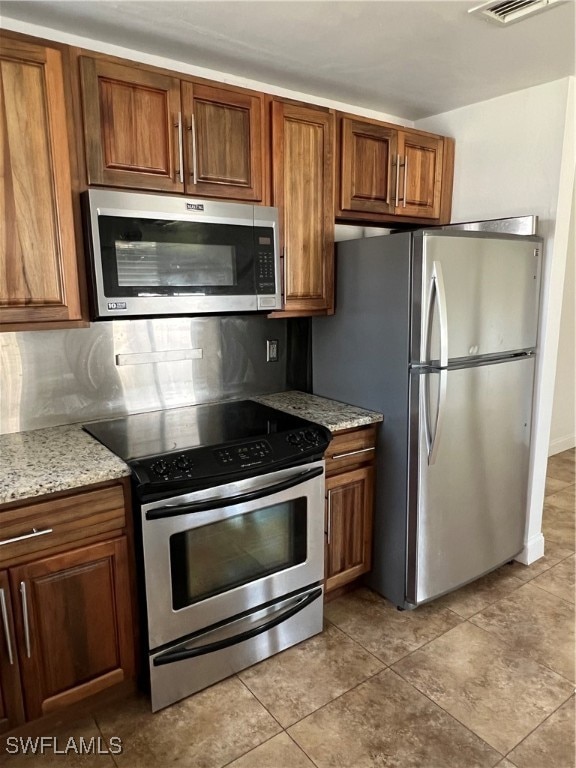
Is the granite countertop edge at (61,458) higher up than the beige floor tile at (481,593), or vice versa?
the granite countertop edge at (61,458)

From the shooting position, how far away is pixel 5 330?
176 centimetres

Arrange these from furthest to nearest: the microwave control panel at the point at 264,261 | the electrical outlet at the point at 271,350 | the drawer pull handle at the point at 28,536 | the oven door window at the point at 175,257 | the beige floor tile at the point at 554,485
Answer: the beige floor tile at the point at 554,485
the electrical outlet at the point at 271,350
the microwave control panel at the point at 264,261
the oven door window at the point at 175,257
the drawer pull handle at the point at 28,536

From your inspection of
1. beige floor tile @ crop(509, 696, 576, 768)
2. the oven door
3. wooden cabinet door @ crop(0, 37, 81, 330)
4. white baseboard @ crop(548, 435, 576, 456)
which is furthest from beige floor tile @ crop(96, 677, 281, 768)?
white baseboard @ crop(548, 435, 576, 456)

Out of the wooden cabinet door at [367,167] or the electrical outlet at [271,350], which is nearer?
the wooden cabinet door at [367,167]

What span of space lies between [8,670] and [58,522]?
474 millimetres

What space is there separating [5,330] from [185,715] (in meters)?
1.48

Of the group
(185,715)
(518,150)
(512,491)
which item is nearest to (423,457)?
(512,491)

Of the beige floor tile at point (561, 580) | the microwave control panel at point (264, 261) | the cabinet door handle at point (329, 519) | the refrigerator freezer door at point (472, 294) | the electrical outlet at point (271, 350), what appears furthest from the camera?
the electrical outlet at point (271, 350)

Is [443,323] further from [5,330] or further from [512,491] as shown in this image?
[5,330]

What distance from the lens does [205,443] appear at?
1950 mm

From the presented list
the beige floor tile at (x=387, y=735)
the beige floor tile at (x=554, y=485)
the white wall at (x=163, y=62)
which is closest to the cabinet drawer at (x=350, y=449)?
the beige floor tile at (x=387, y=735)

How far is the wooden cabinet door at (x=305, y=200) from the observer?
2.27 meters

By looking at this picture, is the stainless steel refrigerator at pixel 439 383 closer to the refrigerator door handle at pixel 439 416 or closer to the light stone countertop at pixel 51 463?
the refrigerator door handle at pixel 439 416

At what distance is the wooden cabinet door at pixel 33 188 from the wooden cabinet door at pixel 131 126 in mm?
101
